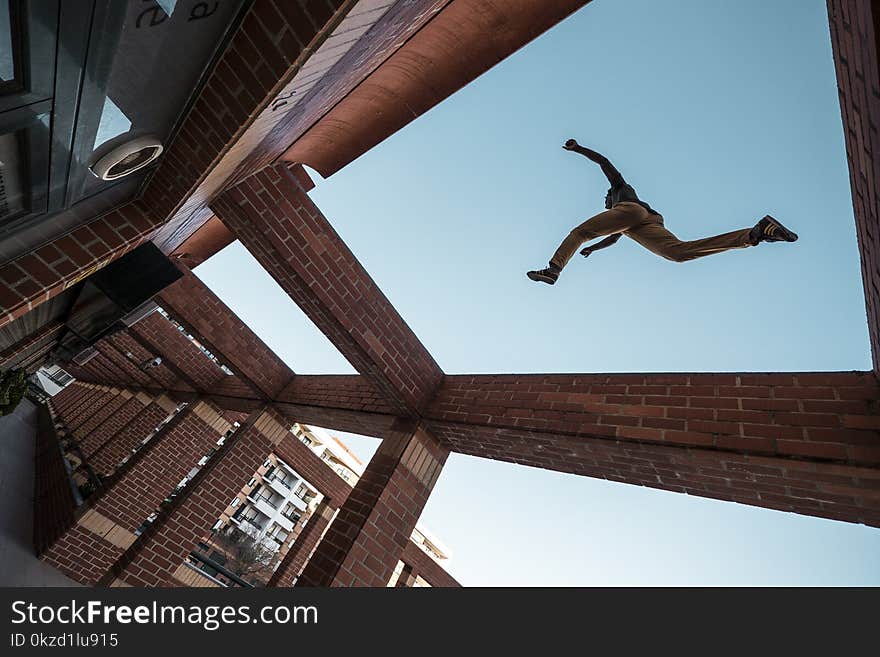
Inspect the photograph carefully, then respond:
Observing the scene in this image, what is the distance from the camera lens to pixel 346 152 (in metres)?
3.17

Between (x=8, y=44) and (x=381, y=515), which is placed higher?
(x=381, y=515)

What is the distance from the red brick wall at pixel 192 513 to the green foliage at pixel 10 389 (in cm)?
261

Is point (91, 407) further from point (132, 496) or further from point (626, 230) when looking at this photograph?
point (626, 230)

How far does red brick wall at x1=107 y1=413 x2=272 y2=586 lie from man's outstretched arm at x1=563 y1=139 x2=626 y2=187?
5.85 metres

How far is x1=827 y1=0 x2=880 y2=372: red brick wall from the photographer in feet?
3.73

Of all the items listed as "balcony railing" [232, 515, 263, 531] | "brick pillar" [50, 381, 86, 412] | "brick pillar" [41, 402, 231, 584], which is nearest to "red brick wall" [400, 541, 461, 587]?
"brick pillar" [41, 402, 231, 584]

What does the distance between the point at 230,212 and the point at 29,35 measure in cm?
244

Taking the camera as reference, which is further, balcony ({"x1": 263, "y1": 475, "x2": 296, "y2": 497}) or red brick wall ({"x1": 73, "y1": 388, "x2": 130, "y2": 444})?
balcony ({"x1": 263, "y1": 475, "x2": 296, "y2": 497})

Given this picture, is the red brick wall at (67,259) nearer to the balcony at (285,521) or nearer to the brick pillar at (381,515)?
the brick pillar at (381,515)

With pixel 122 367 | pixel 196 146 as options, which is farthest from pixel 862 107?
pixel 122 367

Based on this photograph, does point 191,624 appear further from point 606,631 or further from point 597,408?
point 597,408

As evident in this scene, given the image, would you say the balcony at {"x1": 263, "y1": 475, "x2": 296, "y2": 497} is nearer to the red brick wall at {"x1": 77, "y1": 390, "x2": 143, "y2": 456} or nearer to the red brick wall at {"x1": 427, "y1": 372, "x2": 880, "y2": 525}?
the red brick wall at {"x1": 77, "y1": 390, "x2": 143, "y2": 456}

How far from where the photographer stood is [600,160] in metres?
2.85

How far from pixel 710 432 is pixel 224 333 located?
5.74 metres
